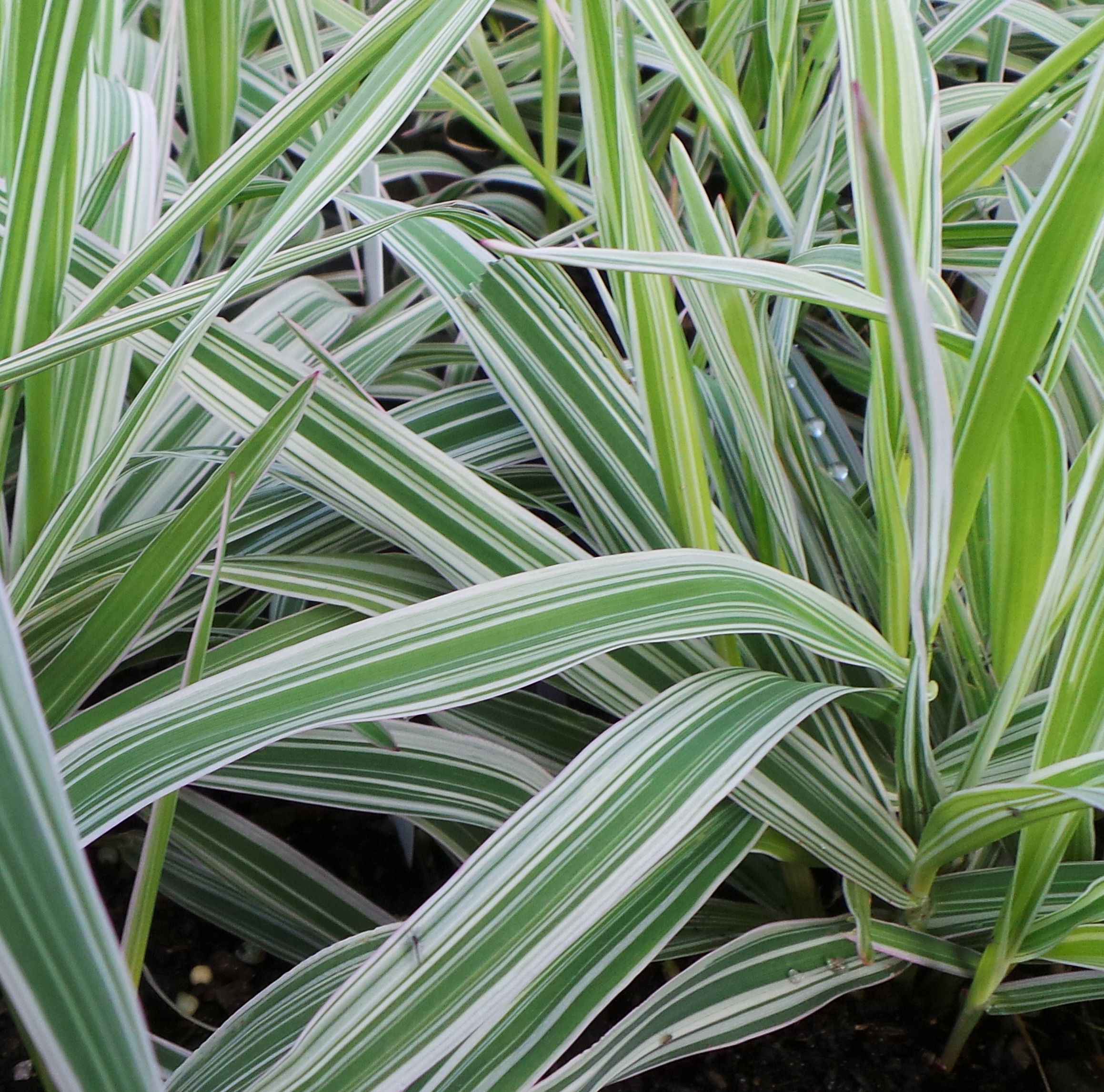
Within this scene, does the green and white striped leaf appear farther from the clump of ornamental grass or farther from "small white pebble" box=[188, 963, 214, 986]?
"small white pebble" box=[188, 963, 214, 986]

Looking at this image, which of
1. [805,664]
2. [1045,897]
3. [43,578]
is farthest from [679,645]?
[43,578]

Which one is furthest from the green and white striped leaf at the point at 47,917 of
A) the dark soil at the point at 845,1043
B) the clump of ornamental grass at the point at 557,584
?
the dark soil at the point at 845,1043

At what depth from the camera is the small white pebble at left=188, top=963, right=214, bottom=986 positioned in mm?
516

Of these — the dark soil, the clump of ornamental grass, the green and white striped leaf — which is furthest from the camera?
the dark soil

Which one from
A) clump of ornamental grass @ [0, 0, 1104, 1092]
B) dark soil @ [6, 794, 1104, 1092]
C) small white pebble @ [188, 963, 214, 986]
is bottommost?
dark soil @ [6, 794, 1104, 1092]

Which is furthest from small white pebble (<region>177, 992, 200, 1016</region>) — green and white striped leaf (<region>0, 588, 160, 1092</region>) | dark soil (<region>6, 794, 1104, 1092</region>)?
green and white striped leaf (<region>0, 588, 160, 1092</region>)

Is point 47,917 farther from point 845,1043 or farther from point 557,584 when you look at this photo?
point 845,1043

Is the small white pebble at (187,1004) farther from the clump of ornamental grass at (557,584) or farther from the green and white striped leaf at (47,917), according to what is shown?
the green and white striped leaf at (47,917)

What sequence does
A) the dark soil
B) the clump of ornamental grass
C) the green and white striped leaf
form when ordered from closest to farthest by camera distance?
the green and white striped leaf → the clump of ornamental grass → the dark soil

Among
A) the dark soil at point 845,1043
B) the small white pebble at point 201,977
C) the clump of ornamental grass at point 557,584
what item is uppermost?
the clump of ornamental grass at point 557,584

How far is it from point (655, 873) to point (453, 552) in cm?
17

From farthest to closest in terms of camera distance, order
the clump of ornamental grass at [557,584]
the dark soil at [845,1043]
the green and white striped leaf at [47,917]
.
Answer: the dark soil at [845,1043] → the clump of ornamental grass at [557,584] → the green and white striped leaf at [47,917]

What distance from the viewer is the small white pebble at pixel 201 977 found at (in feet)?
1.69

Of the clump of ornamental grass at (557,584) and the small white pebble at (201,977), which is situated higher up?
the clump of ornamental grass at (557,584)
